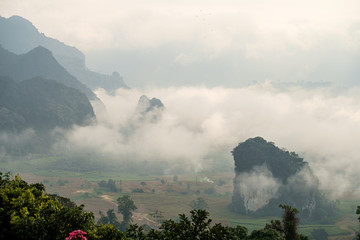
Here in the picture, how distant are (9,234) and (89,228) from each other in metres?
6.51

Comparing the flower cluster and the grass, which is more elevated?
the flower cluster

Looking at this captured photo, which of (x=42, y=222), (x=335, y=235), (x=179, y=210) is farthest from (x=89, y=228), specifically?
(x=179, y=210)

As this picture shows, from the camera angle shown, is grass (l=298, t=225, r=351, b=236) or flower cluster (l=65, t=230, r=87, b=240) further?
grass (l=298, t=225, r=351, b=236)

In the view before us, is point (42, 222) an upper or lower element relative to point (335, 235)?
upper

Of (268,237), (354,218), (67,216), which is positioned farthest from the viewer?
(354,218)

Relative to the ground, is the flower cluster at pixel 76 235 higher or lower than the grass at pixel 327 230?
higher

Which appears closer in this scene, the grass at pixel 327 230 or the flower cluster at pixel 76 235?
the flower cluster at pixel 76 235

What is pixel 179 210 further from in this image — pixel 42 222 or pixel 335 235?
pixel 42 222

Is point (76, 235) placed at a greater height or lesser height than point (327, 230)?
greater

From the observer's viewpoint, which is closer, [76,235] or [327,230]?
[76,235]

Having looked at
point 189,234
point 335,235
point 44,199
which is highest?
point 44,199

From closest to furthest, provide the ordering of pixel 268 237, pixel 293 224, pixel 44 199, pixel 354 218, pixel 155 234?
pixel 155 234 < pixel 44 199 < pixel 268 237 < pixel 293 224 < pixel 354 218

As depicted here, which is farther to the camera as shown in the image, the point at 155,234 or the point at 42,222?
the point at 155,234

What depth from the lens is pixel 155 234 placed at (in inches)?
1276
